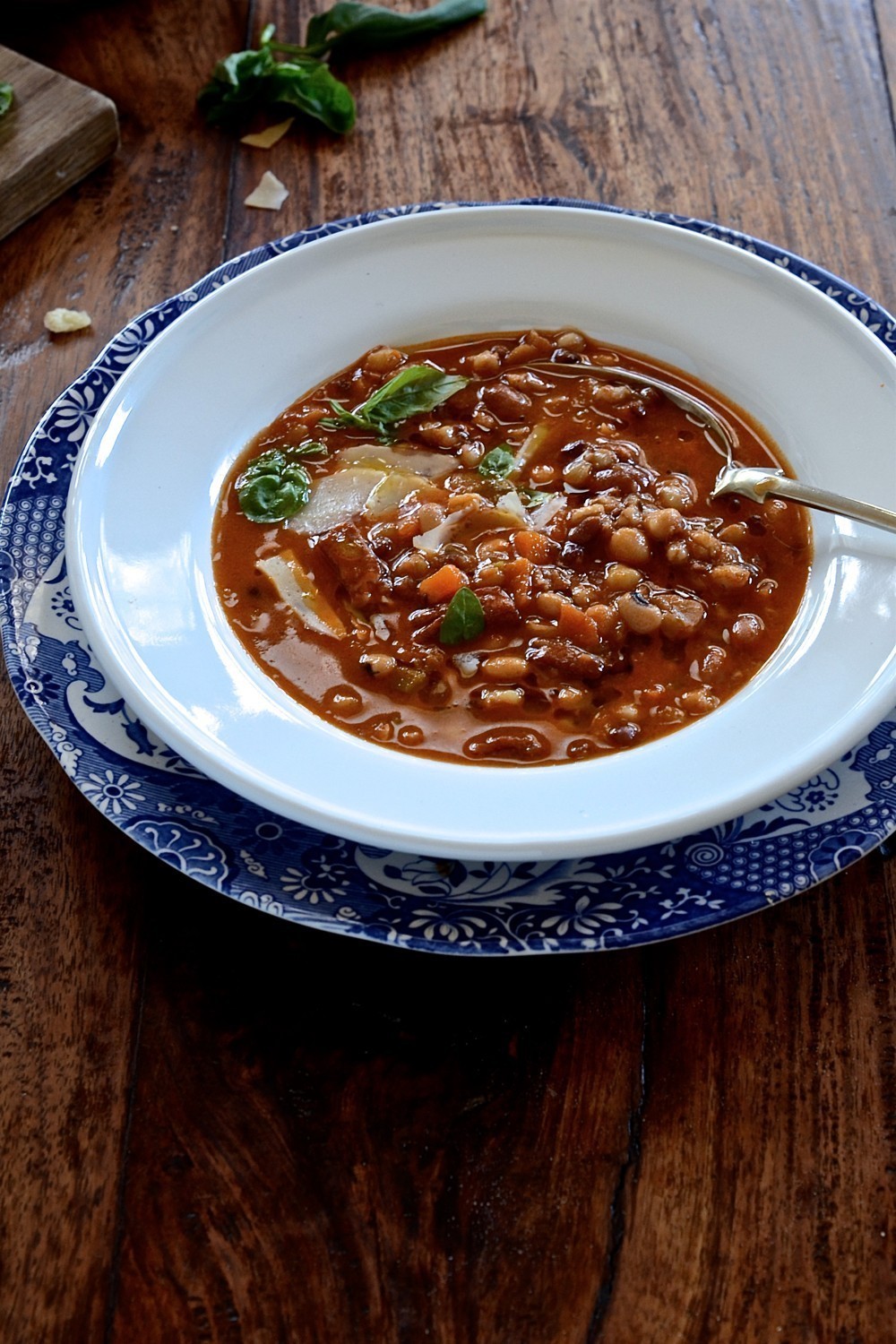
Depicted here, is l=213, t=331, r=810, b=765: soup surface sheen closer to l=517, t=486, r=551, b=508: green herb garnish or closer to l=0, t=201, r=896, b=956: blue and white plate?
l=517, t=486, r=551, b=508: green herb garnish

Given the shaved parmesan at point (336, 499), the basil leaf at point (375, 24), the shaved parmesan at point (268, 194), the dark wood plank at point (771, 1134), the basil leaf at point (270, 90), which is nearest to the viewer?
the dark wood plank at point (771, 1134)

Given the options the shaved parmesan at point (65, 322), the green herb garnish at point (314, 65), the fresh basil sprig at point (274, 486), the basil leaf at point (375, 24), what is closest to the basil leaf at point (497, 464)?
the fresh basil sprig at point (274, 486)

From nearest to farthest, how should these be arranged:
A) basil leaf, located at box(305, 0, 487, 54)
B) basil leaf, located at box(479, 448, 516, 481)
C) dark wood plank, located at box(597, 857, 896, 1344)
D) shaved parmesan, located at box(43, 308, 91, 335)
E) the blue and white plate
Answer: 1. dark wood plank, located at box(597, 857, 896, 1344)
2. the blue and white plate
3. basil leaf, located at box(479, 448, 516, 481)
4. shaved parmesan, located at box(43, 308, 91, 335)
5. basil leaf, located at box(305, 0, 487, 54)

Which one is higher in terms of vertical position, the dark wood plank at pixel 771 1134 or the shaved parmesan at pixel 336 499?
the shaved parmesan at pixel 336 499

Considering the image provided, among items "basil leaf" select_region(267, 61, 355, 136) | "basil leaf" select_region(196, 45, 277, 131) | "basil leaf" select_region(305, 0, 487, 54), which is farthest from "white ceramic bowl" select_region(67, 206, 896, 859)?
"basil leaf" select_region(305, 0, 487, 54)

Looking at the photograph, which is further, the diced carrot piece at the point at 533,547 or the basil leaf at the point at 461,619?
the diced carrot piece at the point at 533,547

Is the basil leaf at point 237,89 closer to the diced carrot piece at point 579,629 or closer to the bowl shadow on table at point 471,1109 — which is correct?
the diced carrot piece at point 579,629

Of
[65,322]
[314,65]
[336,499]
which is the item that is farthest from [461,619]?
[314,65]

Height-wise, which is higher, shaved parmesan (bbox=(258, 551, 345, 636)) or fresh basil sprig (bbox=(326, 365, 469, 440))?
fresh basil sprig (bbox=(326, 365, 469, 440))

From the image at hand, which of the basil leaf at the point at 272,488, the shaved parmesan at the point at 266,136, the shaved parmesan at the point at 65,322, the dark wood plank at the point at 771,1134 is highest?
the shaved parmesan at the point at 266,136
